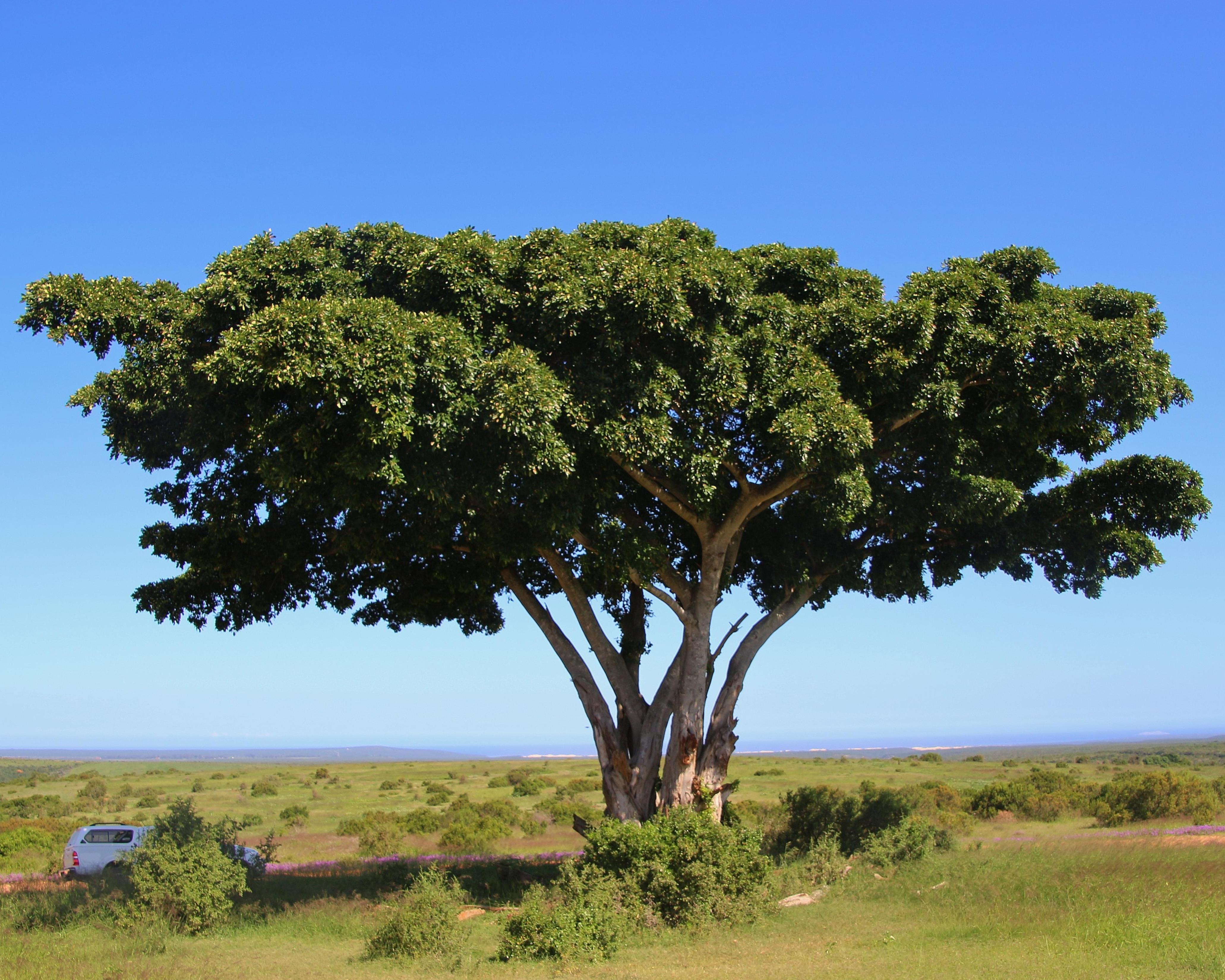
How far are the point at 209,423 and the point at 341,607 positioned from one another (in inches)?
239

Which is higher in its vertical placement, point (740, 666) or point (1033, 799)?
point (740, 666)

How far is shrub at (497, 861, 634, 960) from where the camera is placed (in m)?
13.6

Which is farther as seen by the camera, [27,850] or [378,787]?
[378,787]

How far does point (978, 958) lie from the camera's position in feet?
39.7

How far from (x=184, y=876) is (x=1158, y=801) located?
33.0m

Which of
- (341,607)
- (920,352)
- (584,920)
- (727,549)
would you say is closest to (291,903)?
(341,607)

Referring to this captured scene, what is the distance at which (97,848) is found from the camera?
23.3 meters

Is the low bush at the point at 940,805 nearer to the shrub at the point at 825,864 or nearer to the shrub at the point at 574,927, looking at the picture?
the shrub at the point at 825,864

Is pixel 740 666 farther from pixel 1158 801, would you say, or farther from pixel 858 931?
pixel 1158 801

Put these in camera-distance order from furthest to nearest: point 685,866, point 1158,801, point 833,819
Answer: point 1158,801 < point 833,819 < point 685,866

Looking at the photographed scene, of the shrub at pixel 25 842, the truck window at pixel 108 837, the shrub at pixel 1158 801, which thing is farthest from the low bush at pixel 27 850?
the shrub at pixel 1158 801

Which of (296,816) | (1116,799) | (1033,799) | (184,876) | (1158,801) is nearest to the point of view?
(184,876)

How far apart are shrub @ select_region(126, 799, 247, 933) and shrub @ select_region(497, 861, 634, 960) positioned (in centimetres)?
534

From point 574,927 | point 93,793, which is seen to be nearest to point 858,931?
point 574,927
